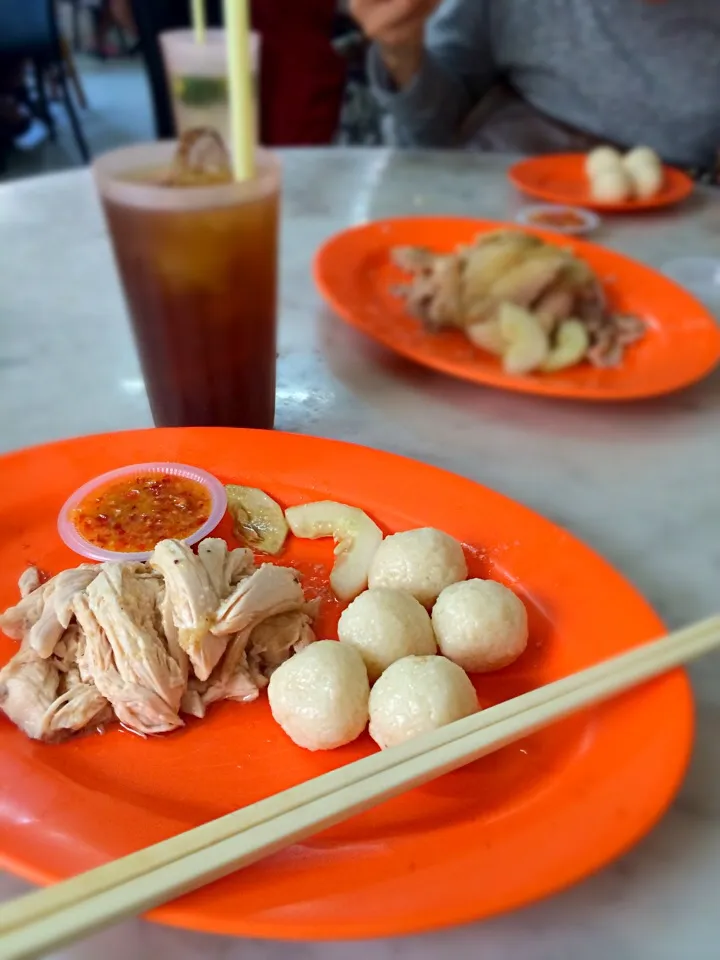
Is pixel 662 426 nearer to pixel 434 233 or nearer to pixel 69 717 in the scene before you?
pixel 434 233

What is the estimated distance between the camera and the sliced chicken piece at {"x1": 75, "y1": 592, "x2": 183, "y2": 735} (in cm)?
64

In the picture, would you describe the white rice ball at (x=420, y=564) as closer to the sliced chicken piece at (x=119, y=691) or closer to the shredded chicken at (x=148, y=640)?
the shredded chicken at (x=148, y=640)

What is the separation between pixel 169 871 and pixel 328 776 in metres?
0.12

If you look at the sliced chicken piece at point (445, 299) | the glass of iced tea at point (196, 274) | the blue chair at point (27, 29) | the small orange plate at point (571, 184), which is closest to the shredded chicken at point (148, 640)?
the glass of iced tea at point (196, 274)

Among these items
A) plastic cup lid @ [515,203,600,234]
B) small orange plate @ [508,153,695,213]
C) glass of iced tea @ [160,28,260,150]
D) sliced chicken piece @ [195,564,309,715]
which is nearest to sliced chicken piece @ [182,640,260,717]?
sliced chicken piece @ [195,564,309,715]

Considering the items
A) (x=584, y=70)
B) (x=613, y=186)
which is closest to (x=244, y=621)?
(x=613, y=186)

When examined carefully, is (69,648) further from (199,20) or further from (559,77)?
(559,77)

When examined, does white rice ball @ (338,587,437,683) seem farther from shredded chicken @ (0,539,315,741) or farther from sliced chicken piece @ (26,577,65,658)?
sliced chicken piece @ (26,577,65,658)

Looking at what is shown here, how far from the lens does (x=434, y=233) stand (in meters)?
1.63

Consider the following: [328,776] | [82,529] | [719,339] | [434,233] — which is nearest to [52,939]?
[328,776]

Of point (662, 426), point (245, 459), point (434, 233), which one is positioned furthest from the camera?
point (434, 233)

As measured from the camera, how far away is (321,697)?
24.9 inches

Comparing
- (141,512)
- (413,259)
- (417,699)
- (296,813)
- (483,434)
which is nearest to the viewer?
(296,813)

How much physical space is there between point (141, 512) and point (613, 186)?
148 cm
